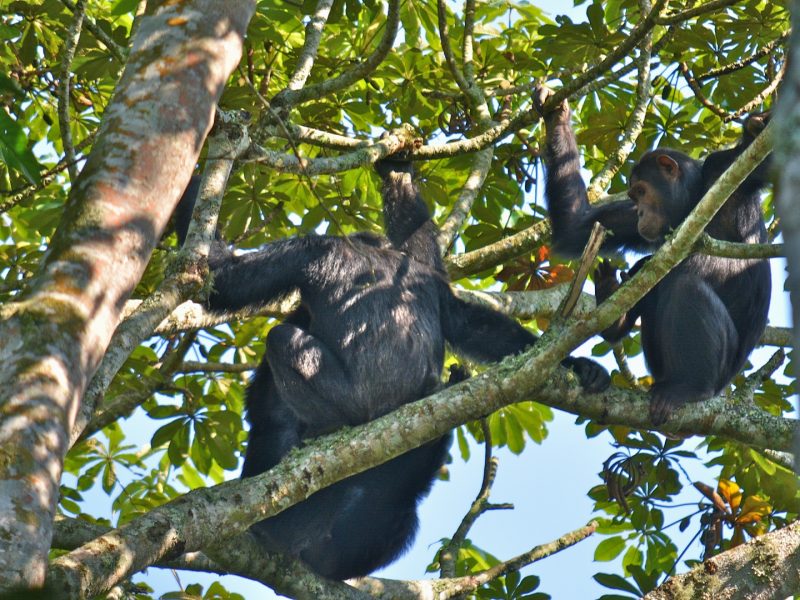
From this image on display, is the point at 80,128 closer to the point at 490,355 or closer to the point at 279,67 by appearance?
the point at 279,67

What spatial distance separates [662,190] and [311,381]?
296 cm

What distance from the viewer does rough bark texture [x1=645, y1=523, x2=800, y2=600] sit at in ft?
14.1

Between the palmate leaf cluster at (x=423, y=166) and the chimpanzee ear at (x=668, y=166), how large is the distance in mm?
552

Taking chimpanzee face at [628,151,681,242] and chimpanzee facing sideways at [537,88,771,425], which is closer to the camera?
chimpanzee facing sideways at [537,88,771,425]

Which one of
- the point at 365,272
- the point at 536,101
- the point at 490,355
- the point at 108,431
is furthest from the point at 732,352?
the point at 108,431

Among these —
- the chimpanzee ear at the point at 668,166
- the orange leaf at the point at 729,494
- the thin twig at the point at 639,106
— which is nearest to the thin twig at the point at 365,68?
the thin twig at the point at 639,106

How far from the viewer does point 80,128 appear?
8.56m

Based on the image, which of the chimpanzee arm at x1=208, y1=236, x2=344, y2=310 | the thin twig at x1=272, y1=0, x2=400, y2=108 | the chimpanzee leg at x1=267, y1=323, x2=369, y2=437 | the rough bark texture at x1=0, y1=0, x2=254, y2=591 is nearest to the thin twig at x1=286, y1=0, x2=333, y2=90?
the thin twig at x1=272, y1=0, x2=400, y2=108

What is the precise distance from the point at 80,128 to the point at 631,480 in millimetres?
5733

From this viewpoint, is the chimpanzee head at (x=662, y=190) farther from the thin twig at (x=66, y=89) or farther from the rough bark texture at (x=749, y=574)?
the thin twig at (x=66, y=89)

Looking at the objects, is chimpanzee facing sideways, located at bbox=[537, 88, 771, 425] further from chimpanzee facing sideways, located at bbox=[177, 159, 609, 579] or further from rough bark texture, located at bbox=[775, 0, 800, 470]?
rough bark texture, located at bbox=[775, 0, 800, 470]

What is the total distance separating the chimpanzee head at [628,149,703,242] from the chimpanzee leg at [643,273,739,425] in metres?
0.67

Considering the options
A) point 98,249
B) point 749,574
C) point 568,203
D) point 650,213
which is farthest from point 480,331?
point 98,249

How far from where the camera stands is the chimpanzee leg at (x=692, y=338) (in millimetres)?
5816
